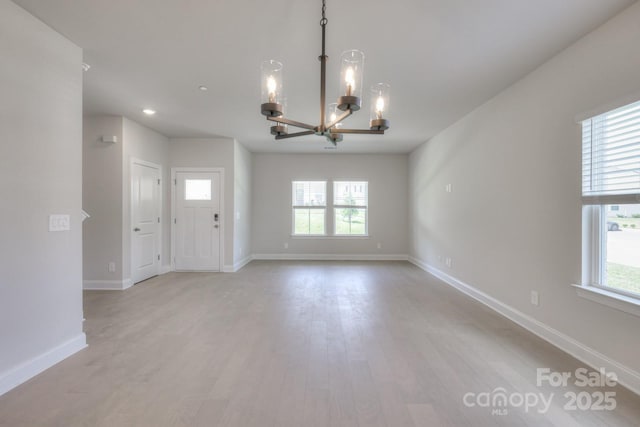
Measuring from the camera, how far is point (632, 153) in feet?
6.79

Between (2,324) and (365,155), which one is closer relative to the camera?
(2,324)

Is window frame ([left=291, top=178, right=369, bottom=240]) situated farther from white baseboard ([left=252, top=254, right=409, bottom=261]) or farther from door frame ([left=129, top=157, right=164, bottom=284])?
door frame ([left=129, top=157, right=164, bottom=284])

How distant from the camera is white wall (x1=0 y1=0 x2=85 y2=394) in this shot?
6.68 feet

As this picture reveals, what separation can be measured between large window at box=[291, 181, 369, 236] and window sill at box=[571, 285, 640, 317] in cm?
507

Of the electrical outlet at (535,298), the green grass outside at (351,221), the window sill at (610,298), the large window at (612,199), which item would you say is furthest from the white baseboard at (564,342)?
the green grass outside at (351,221)

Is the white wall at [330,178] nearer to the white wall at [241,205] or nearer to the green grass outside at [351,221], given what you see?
the green grass outside at [351,221]

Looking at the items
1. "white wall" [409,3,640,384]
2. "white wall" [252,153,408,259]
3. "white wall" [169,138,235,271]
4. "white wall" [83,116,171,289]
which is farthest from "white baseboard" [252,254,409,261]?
"white wall" [83,116,171,289]

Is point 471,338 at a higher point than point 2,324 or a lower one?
lower

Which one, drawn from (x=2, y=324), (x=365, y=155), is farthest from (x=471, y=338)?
(x=365, y=155)

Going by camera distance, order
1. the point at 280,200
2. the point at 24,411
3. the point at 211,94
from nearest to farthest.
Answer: the point at 24,411 < the point at 211,94 < the point at 280,200

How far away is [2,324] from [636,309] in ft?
13.5

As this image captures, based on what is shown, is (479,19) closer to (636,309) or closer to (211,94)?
(636,309)

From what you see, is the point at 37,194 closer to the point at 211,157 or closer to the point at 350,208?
the point at 211,157

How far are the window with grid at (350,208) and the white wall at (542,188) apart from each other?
2.86 m
